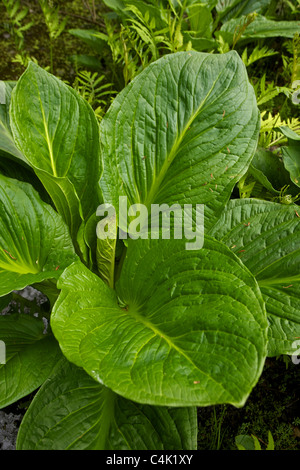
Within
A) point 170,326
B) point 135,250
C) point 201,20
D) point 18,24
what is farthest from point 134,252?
point 201,20

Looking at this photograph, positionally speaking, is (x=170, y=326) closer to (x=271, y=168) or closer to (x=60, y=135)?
(x=60, y=135)

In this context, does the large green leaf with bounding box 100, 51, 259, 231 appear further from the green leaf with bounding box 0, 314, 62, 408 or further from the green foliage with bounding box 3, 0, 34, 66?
the green foliage with bounding box 3, 0, 34, 66

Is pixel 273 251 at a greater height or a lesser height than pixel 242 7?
lesser

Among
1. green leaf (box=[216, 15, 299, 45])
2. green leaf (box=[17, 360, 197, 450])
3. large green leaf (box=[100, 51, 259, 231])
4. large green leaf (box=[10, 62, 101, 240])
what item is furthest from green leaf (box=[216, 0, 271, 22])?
green leaf (box=[17, 360, 197, 450])

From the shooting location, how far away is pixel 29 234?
1.12 metres

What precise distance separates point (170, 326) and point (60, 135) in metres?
0.62

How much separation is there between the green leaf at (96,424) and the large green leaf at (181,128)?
1.66ft

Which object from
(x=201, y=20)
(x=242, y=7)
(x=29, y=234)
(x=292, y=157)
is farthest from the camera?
(x=242, y=7)

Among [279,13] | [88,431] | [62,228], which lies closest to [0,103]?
[62,228]

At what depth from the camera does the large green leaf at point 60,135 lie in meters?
1.15

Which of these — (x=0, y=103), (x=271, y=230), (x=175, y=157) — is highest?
(x=0, y=103)

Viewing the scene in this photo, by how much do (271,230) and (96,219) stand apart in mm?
459

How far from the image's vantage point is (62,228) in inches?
45.1
